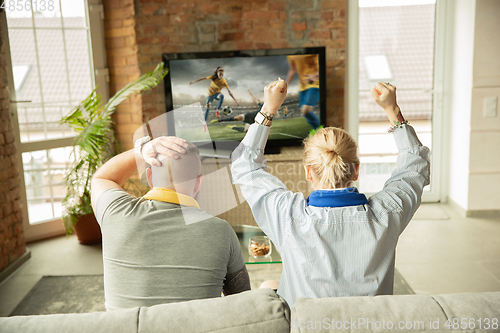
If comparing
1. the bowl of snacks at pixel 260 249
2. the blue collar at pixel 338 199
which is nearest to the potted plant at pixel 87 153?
the bowl of snacks at pixel 260 249

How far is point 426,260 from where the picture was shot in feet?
10.0

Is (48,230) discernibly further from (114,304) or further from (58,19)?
(114,304)

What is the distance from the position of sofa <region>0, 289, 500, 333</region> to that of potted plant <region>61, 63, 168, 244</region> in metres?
2.38

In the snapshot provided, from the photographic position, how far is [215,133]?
3949 mm

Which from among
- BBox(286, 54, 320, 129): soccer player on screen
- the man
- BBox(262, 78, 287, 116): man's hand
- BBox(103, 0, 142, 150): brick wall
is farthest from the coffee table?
BBox(103, 0, 142, 150): brick wall

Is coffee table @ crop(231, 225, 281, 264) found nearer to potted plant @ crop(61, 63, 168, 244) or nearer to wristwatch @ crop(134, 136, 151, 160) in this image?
wristwatch @ crop(134, 136, 151, 160)

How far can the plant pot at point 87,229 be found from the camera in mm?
3533

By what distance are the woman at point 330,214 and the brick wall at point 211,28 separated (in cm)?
285

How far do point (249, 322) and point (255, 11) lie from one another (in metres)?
3.46

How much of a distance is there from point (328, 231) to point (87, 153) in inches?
108

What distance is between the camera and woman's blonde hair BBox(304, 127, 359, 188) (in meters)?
1.17

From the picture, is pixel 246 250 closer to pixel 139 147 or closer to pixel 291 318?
pixel 139 147

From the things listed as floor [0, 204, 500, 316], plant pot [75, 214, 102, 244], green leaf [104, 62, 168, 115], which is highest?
green leaf [104, 62, 168, 115]

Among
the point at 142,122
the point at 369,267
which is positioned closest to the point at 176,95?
the point at 142,122
